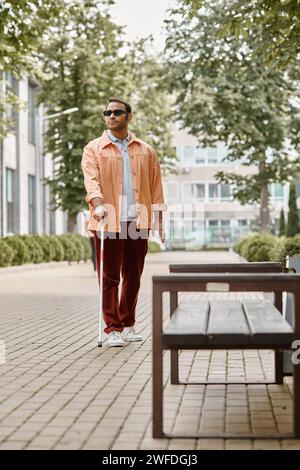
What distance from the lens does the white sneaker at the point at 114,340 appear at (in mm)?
8484

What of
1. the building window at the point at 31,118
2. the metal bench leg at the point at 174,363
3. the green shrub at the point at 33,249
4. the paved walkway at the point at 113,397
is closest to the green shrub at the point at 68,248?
the green shrub at the point at 33,249

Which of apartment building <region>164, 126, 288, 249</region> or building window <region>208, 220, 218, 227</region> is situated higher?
apartment building <region>164, 126, 288, 249</region>

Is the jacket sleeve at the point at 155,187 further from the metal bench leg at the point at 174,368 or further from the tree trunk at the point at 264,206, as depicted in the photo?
the tree trunk at the point at 264,206

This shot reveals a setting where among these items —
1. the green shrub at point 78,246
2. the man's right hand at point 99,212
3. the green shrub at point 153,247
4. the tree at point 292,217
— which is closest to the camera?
the man's right hand at point 99,212

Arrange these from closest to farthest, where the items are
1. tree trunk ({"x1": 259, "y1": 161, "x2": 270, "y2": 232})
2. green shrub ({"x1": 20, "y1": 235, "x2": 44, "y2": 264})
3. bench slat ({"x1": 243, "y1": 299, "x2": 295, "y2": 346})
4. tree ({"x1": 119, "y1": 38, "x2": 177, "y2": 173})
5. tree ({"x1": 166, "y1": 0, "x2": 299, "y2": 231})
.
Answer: bench slat ({"x1": 243, "y1": 299, "x2": 295, "y2": 346})
tree ({"x1": 166, "y1": 0, "x2": 299, "y2": 231})
green shrub ({"x1": 20, "y1": 235, "x2": 44, "y2": 264})
tree trunk ({"x1": 259, "y1": 161, "x2": 270, "y2": 232})
tree ({"x1": 119, "y1": 38, "x2": 177, "y2": 173})

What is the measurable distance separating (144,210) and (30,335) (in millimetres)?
2057

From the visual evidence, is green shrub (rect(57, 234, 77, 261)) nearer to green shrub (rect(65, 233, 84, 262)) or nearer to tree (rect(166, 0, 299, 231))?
green shrub (rect(65, 233, 84, 262))

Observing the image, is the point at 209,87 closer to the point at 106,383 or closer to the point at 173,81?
the point at 173,81

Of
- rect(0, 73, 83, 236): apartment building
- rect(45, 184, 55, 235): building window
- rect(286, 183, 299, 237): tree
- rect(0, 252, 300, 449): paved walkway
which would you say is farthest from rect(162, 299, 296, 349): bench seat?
rect(45, 184, 55, 235): building window

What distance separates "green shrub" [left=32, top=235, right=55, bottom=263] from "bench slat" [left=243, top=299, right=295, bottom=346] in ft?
94.7

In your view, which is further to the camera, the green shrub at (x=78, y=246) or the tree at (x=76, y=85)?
the green shrub at (x=78, y=246)

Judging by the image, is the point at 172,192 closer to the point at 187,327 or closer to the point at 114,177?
the point at 114,177

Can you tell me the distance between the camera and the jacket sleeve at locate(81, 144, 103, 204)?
8330 mm

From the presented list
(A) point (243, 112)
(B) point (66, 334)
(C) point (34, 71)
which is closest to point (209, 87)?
(A) point (243, 112)
